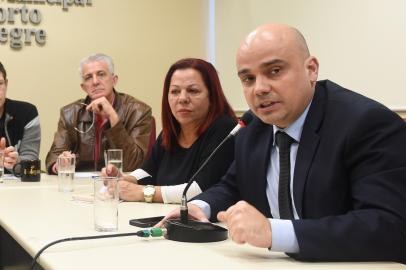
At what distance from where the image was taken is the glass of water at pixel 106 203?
4.75ft

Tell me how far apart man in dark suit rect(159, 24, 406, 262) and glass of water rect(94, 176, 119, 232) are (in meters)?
0.23

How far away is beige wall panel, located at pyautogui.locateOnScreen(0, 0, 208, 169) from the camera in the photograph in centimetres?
439

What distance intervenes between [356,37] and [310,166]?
7.33ft

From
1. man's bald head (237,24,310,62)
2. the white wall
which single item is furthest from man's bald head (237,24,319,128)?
the white wall

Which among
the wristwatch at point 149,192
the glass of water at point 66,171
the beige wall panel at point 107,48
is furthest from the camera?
the beige wall panel at point 107,48

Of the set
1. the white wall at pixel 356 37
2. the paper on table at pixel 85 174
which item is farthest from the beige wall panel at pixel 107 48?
the paper on table at pixel 85 174

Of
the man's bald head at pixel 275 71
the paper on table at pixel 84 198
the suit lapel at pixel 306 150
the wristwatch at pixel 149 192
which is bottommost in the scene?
the paper on table at pixel 84 198

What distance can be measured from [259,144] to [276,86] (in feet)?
0.87

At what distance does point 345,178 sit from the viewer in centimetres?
127

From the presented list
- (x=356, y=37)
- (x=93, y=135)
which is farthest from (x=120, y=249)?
(x=356, y=37)

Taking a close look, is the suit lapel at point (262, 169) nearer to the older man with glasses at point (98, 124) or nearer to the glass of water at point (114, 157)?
the glass of water at point (114, 157)

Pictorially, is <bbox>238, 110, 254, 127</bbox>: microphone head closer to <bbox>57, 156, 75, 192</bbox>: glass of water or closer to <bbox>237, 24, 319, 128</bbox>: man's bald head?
<bbox>237, 24, 319, 128</bbox>: man's bald head

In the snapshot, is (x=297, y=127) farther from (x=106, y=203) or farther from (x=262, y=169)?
(x=106, y=203)

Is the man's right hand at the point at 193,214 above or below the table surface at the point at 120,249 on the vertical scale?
above
